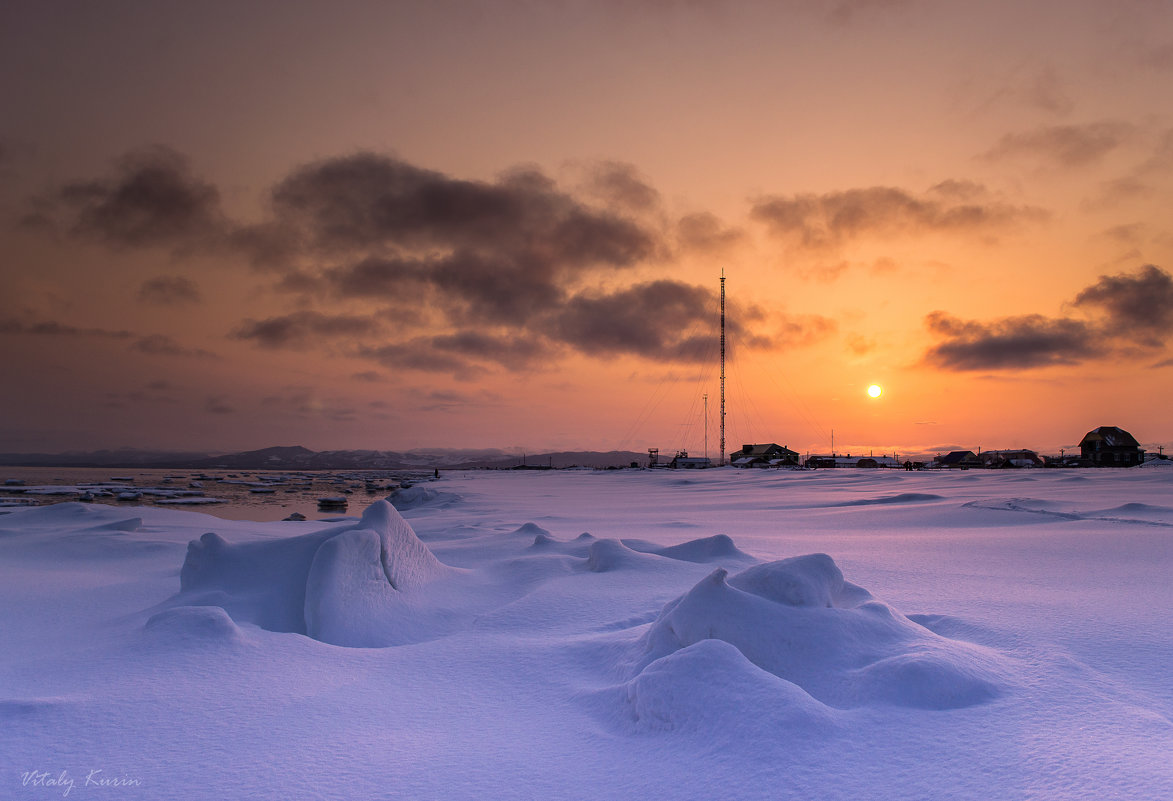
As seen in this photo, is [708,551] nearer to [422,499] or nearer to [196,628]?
[196,628]

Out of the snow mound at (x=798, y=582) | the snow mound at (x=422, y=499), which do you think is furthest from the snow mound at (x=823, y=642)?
the snow mound at (x=422, y=499)

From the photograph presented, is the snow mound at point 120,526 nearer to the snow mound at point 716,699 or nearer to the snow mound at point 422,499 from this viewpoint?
the snow mound at point 716,699

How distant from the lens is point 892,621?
154 inches

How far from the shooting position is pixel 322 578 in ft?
17.8

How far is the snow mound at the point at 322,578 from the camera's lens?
521 centimetres

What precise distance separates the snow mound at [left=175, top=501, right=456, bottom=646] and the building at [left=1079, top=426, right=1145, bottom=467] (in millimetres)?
63674

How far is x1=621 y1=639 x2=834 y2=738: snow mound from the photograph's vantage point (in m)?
2.64

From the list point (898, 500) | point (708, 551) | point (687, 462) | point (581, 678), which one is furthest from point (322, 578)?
point (687, 462)

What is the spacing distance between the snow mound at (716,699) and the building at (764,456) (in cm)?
6345

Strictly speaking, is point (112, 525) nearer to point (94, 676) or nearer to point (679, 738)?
point (94, 676)

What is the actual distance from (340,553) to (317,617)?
622mm

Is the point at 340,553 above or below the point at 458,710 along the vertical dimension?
above

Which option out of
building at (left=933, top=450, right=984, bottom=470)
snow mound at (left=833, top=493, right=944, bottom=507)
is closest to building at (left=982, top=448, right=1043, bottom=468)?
building at (left=933, top=450, right=984, bottom=470)

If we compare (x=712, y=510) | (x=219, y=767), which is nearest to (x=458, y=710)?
(x=219, y=767)
